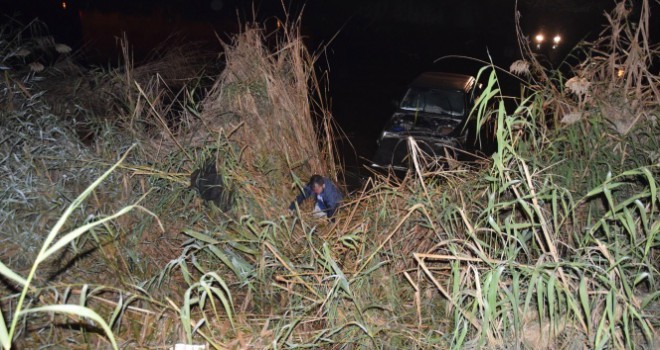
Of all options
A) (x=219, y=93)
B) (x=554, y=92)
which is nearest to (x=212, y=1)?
(x=219, y=93)

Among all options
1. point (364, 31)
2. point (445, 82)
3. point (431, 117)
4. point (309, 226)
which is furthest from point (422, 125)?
point (364, 31)

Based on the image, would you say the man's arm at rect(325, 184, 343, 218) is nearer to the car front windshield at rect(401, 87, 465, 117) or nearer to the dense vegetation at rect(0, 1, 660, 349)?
the dense vegetation at rect(0, 1, 660, 349)

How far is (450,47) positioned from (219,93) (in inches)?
728

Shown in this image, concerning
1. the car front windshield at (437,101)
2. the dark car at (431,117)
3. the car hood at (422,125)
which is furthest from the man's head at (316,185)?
the car front windshield at (437,101)

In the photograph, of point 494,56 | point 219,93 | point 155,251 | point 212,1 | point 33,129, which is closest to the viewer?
point 155,251

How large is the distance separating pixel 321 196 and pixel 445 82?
5029mm

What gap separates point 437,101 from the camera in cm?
848

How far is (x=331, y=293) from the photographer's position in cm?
290

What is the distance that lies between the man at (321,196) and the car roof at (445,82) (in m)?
4.62

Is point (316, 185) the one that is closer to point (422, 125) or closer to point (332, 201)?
point (332, 201)

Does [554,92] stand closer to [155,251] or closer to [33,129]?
[155,251]

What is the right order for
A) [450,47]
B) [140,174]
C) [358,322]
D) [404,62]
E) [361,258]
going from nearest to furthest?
1. [358,322]
2. [361,258]
3. [140,174]
4. [404,62]
5. [450,47]

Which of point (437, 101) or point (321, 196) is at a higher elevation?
point (321, 196)

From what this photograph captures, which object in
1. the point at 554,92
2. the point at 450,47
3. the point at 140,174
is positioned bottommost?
the point at 450,47
